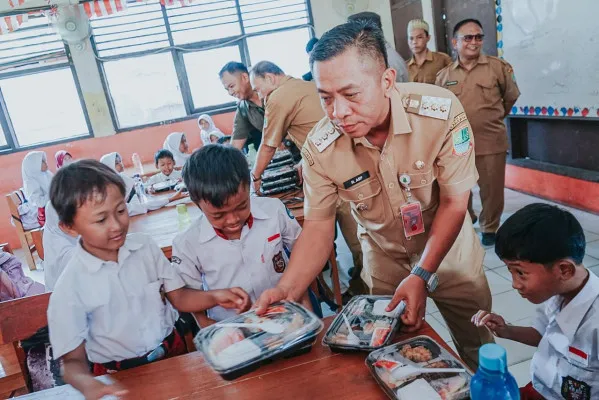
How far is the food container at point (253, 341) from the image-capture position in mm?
896

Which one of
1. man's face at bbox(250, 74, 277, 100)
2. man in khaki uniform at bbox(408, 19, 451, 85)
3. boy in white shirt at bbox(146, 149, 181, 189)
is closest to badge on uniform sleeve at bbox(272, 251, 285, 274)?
man's face at bbox(250, 74, 277, 100)

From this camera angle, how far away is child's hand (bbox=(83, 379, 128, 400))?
972mm

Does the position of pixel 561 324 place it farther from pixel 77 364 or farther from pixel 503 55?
pixel 503 55

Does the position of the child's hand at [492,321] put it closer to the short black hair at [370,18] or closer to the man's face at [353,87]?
the man's face at [353,87]

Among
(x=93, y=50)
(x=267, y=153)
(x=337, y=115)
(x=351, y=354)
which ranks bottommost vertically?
(x=351, y=354)

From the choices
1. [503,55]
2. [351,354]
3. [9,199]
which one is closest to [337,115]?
[351,354]

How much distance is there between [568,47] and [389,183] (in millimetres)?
3034

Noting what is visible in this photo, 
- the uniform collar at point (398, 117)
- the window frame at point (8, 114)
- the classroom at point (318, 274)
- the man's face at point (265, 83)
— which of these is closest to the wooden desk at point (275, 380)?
the classroom at point (318, 274)

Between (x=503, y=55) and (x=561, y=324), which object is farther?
(x=503, y=55)

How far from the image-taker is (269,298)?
3.72 feet

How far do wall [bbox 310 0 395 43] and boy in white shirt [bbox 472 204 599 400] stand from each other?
606 centimetres

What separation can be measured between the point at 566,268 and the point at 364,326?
578 mm

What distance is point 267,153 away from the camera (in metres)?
2.82

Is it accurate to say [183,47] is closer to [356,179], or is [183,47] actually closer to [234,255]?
[234,255]
